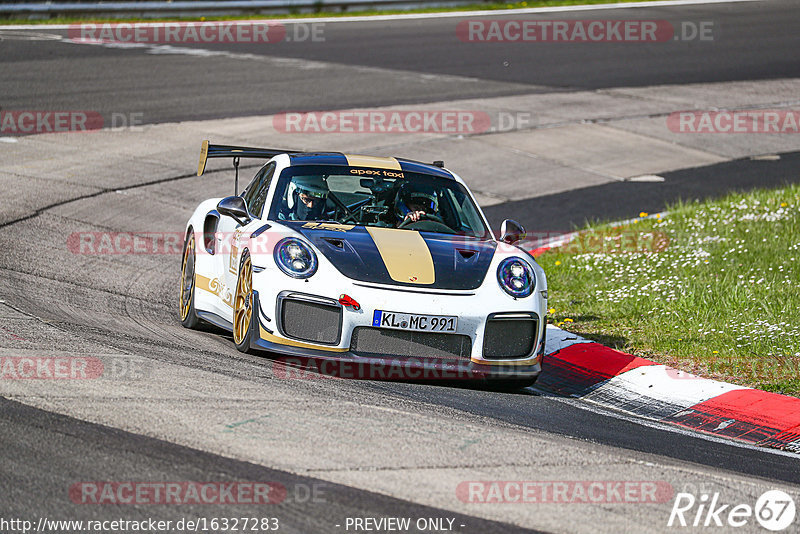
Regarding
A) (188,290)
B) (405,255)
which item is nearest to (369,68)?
(188,290)

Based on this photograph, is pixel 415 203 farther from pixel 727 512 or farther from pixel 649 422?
pixel 727 512

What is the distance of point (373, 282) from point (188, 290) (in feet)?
7.69

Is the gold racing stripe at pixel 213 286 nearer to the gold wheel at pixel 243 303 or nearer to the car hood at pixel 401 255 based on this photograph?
the gold wheel at pixel 243 303

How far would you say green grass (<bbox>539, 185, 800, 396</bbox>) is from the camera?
7.99m

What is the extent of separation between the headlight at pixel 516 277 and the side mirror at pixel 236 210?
188 cm

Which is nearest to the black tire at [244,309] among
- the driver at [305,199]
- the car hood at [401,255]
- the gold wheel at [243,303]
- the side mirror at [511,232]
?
the gold wheel at [243,303]

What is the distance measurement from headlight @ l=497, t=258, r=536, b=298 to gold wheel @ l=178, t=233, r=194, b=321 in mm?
2548

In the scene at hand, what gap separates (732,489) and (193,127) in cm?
1251

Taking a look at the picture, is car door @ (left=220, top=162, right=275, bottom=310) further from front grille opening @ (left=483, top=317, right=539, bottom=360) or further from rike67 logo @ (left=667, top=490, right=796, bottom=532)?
rike67 logo @ (left=667, top=490, right=796, bottom=532)

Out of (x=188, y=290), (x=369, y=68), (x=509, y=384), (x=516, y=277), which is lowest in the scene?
(x=509, y=384)

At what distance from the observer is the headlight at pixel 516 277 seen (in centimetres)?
688

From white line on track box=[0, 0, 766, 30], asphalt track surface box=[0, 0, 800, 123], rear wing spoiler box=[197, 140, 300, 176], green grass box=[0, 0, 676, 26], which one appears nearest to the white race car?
rear wing spoiler box=[197, 140, 300, 176]

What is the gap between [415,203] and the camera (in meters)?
7.98

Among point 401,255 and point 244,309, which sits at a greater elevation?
point 401,255
